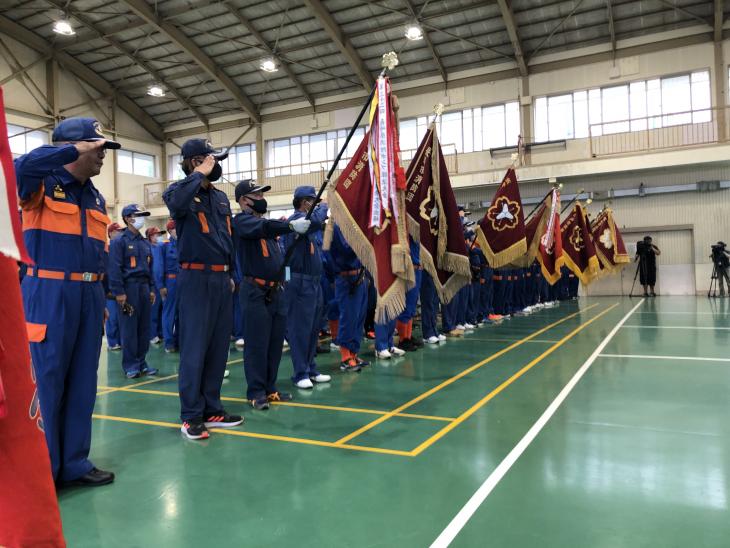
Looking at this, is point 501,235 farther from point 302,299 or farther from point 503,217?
point 302,299

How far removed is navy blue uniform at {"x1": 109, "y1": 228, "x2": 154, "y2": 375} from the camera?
6.10 m

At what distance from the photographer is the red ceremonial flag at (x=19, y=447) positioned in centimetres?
100

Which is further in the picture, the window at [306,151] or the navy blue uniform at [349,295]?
the window at [306,151]

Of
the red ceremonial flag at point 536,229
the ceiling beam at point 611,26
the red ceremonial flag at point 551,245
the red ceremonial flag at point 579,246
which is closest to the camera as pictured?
the red ceremonial flag at point 536,229

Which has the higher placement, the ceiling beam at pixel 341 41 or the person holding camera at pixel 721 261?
the ceiling beam at pixel 341 41

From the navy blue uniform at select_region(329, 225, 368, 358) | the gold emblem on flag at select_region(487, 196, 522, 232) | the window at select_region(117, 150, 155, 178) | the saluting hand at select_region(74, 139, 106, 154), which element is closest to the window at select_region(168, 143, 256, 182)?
the window at select_region(117, 150, 155, 178)

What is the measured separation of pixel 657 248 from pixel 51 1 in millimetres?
20756

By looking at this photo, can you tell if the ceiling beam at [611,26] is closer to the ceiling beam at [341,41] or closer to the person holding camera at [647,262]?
the person holding camera at [647,262]

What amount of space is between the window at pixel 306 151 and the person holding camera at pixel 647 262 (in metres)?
11.1

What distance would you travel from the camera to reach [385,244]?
4.88 m

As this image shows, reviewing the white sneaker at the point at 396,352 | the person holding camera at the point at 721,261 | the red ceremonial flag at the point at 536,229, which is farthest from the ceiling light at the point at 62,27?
the person holding camera at the point at 721,261

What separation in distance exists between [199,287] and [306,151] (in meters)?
20.5

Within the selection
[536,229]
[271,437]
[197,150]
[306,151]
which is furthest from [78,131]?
[306,151]

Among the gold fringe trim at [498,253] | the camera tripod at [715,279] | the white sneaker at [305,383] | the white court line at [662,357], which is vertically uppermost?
the gold fringe trim at [498,253]
